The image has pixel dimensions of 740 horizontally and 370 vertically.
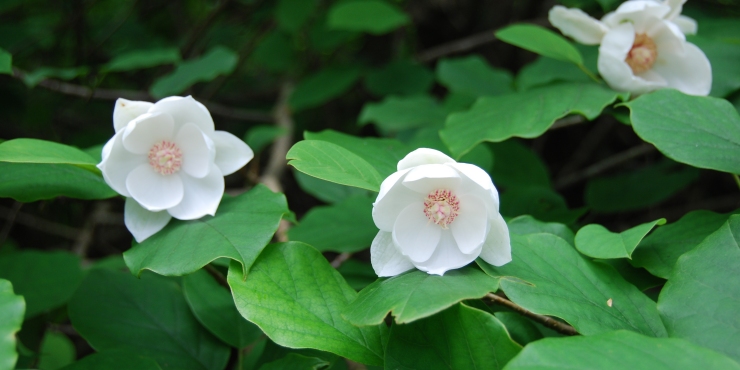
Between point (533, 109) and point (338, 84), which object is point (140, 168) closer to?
point (533, 109)

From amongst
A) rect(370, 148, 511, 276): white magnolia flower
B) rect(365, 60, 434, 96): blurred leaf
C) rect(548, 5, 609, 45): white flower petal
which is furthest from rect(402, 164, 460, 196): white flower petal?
A: rect(365, 60, 434, 96): blurred leaf

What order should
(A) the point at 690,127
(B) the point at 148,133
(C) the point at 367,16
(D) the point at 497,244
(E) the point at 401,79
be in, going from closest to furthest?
(D) the point at 497,244 < (A) the point at 690,127 < (B) the point at 148,133 < (C) the point at 367,16 < (E) the point at 401,79

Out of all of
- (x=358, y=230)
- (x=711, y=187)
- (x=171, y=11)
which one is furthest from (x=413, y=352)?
(x=171, y=11)

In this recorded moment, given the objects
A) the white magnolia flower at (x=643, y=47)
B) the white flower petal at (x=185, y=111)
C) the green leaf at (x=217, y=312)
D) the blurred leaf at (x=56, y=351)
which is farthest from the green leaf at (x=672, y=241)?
the blurred leaf at (x=56, y=351)

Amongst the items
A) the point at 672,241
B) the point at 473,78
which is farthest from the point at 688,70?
the point at 473,78

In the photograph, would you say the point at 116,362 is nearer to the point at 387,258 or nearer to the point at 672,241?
the point at 387,258

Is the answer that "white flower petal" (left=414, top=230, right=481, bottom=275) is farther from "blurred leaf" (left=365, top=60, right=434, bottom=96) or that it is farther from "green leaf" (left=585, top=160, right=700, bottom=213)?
"blurred leaf" (left=365, top=60, right=434, bottom=96)
